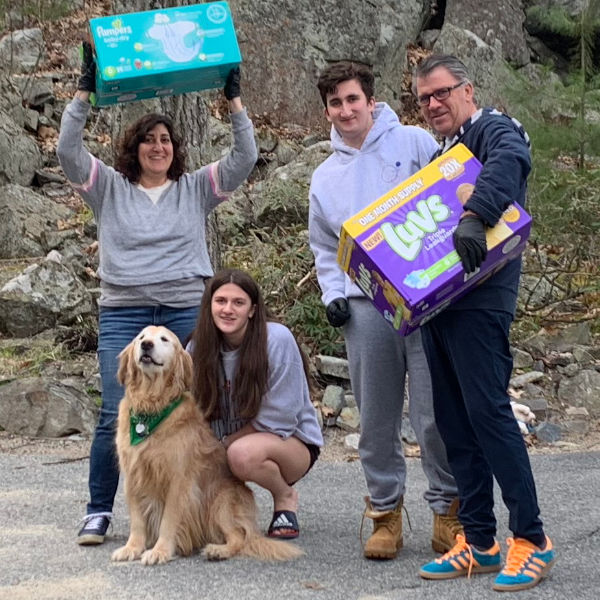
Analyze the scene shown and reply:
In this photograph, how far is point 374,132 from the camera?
4973mm

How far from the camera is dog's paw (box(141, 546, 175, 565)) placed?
4.77m

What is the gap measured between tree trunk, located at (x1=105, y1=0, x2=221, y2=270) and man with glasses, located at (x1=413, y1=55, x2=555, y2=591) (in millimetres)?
3701

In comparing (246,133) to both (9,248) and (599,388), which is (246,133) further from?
(9,248)

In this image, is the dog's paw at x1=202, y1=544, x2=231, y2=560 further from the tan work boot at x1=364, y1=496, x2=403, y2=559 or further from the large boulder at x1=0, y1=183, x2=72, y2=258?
the large boulder at x1=0, y1=183, x2=72, y2=258

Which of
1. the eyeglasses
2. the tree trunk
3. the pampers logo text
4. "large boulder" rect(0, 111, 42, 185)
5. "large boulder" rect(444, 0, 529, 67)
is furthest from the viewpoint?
"large boulder" rect(444, 0, 529, 67)

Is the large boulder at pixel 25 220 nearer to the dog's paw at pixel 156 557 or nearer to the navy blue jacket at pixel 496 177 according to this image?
the dog's paw at pixel 156 557

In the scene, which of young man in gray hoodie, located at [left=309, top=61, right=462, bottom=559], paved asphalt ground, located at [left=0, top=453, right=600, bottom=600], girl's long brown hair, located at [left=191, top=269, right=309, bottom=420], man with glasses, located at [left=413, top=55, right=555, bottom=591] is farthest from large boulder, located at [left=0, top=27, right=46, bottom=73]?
man with glasses, located at [left=413, top=55, right=555, bottom=591]

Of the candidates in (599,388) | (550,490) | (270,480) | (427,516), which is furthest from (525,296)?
(270,480)

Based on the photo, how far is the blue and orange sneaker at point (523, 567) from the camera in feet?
13.6

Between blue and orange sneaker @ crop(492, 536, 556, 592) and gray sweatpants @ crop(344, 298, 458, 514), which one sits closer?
blue and orange sneaker @ crop(492, 536, 556, 592)

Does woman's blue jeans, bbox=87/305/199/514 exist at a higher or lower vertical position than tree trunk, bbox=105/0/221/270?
lower

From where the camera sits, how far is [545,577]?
14.2 feet

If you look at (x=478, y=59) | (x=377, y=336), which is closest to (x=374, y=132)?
(x=377, y=336)

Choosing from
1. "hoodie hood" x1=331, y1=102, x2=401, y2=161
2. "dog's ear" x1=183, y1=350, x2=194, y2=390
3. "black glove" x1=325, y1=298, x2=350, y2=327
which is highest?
"hoodie hood" x1=331, y1=102, x2=401, y2=161
